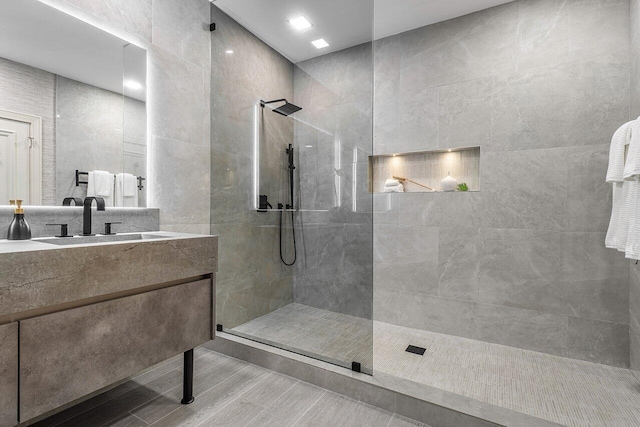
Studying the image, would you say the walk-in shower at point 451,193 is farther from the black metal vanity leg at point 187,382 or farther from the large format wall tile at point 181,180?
the black metal vanity leg at point 187,382

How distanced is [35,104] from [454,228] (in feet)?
9.57

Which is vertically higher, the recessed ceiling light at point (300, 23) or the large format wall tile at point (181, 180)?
the recessed ceiling light at point (300, 23)

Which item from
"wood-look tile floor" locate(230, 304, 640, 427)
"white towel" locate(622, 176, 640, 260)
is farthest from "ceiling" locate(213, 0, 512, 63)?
"wood-look tile floor" locate(230, 304, 640, 427)

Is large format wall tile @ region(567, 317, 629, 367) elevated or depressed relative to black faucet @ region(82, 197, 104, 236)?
depressed

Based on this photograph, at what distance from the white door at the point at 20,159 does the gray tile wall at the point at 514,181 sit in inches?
98.8

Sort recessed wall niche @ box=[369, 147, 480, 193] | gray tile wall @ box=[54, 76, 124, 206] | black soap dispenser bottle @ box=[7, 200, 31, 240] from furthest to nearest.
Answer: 1. recessed wall niche @ box=[369, 147, 480, 193]
2. gray tile wall @ box=[54, 76, 124, 206]
3. black soap dispenser bottle @ box=[7, 200, 31, 240]

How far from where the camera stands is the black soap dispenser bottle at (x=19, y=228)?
Answer: 1437 millimetres

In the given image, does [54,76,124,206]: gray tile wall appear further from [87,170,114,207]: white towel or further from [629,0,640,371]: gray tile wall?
[629,0,640,371]: gray tile wall

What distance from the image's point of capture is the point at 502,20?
2533 mm

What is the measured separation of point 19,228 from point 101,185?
1.59ft

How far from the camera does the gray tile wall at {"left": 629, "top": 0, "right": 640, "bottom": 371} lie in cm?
200

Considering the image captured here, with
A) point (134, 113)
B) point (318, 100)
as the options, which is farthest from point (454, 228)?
point (134, 113)

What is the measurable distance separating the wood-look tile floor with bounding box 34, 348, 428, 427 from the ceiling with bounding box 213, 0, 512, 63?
2.27m

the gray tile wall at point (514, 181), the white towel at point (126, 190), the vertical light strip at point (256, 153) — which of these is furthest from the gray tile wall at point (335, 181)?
the white towel at point (126, 190)
